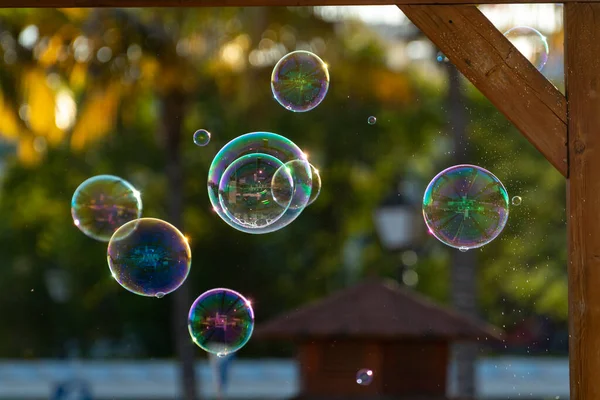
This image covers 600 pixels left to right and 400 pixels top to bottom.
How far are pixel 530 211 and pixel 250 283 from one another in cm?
527

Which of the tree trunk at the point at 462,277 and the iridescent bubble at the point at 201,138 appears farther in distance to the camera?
the tree trunk at the point at 462,277

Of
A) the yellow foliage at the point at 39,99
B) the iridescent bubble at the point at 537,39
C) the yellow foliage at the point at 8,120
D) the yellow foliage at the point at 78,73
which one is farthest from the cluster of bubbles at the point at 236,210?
the yellow foliage at the point at 78,73

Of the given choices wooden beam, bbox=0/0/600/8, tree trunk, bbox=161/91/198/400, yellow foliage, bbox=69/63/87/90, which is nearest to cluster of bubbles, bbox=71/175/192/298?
wooden beam, bbox=0/0/600/8

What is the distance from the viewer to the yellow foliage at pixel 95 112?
11.5 m

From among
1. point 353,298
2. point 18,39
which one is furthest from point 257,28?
point 353,298

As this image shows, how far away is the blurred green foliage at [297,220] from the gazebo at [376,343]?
6.58 metres

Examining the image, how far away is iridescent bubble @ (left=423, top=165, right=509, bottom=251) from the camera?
4.47 m

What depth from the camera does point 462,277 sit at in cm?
1171

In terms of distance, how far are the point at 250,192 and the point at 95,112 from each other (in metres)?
7.49

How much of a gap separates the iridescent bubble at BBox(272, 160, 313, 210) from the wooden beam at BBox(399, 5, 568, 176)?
1.30 metres

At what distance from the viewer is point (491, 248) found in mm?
19234

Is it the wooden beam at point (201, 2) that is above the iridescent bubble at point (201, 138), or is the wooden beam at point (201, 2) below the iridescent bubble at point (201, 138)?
above

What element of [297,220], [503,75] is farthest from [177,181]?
[503,75]

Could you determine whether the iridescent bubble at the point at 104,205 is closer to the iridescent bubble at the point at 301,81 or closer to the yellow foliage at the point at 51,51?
the iridescent bubble at the point at 301,81
